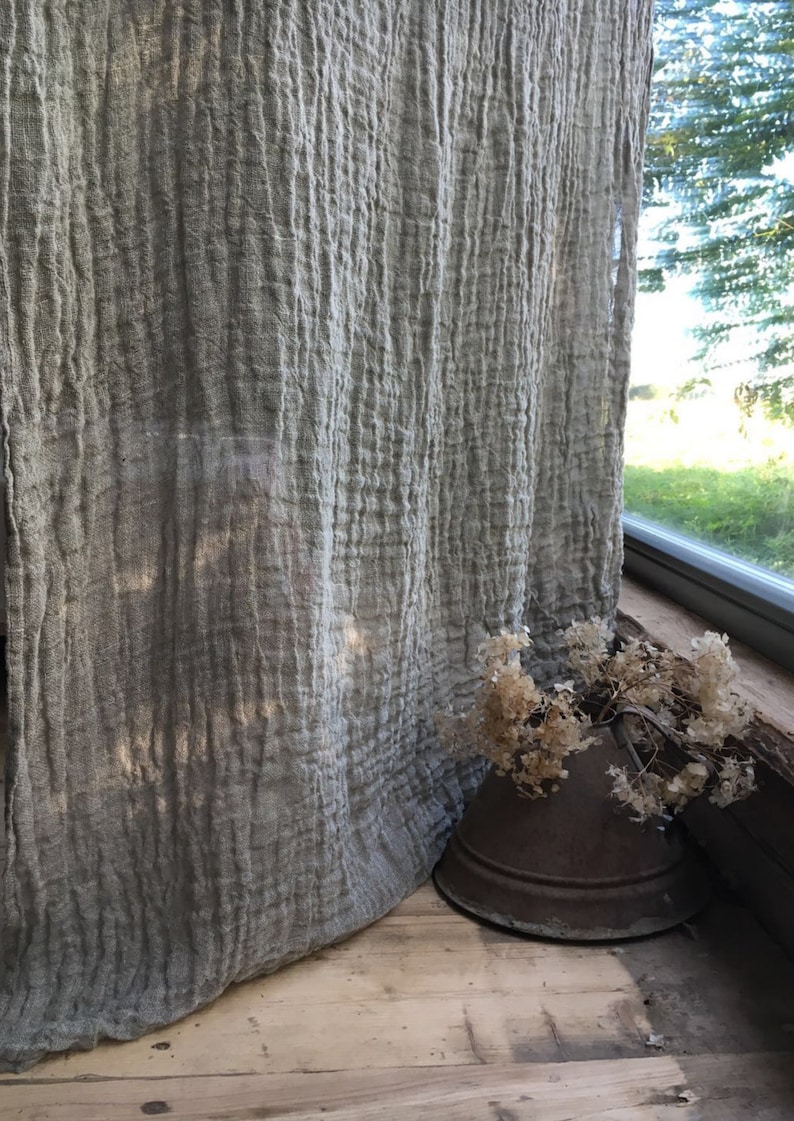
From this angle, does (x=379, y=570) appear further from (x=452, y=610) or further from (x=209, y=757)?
(x=209, y=757)

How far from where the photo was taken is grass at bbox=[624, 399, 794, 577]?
1.12m

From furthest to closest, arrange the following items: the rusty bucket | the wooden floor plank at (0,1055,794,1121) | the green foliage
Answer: the green foliage
the rusty bucket
the wooden floor plank at (0,1055,794,1121)

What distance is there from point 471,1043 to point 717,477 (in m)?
0.87

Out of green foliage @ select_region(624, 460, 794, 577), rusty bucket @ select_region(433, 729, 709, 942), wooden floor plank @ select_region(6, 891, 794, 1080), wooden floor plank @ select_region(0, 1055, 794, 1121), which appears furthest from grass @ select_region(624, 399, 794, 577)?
wooden floor plank @ select_region(0, 1055, 794, 1121)

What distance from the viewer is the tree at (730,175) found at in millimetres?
1137

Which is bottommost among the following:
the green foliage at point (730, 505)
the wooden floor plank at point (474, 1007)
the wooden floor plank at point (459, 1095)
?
the wooden floor plank at point (474, 1007)

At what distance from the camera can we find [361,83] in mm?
889

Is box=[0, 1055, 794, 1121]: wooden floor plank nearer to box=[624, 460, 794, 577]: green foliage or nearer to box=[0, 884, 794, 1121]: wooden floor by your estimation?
box=[0, 884, 794, 1121]: wooden floor

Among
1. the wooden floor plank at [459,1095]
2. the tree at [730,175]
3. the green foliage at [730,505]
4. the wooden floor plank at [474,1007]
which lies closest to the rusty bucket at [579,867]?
the wooden floor plank at [474,1007]

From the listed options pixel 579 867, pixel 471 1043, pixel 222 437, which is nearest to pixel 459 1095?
pixel 471 1043

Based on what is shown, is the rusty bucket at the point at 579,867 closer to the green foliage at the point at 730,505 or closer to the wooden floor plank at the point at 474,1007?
the wooden floor plank at the point at 474,1007

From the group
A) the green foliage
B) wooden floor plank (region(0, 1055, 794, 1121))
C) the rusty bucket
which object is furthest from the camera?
the green foliage

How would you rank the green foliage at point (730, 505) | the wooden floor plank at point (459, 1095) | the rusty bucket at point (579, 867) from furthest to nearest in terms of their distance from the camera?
the green foliage at point (730, 505) → the rusty bucket at point (579, 867) → the wooden floor plank at point (459, 1095)

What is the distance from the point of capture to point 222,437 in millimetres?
832
